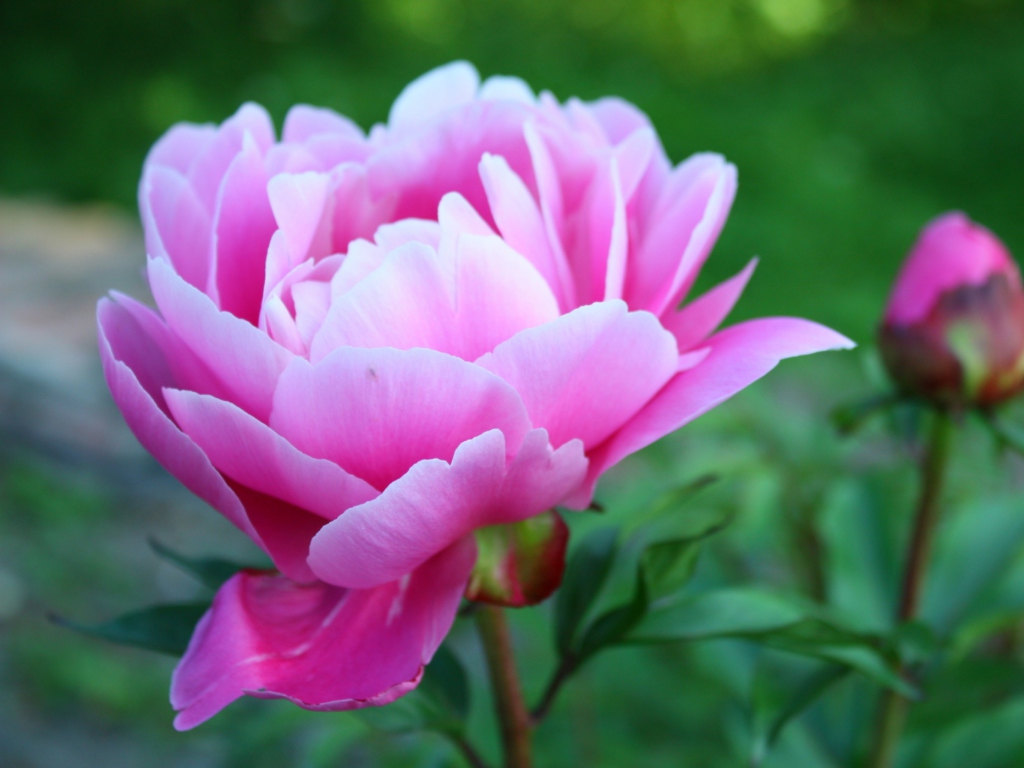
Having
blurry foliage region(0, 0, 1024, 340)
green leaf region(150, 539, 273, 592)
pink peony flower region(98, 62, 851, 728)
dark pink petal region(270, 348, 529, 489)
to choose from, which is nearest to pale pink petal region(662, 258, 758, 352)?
pink peony flower region(98, 62, 851, 728)

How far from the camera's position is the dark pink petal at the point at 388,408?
0.33 meters

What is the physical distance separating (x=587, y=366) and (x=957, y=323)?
321 mm

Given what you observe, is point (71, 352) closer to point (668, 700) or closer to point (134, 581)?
point (134, 581)

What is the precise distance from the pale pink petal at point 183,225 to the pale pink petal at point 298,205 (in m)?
0.04

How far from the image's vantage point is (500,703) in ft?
1.47

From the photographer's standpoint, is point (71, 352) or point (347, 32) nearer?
point (71, 352)

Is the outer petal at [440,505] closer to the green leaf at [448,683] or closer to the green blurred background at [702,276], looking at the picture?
the green leaf at [448,683]

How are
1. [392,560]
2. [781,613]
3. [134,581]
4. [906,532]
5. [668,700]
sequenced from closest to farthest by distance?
1. [392,560]
2. [781,613]
3. [906,532]
4. [668,700]
5. [134,581]

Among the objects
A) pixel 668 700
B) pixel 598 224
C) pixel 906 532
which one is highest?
pixel 598 224

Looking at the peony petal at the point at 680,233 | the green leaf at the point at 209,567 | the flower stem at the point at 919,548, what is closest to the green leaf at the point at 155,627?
the green leaf at the point at 209,567

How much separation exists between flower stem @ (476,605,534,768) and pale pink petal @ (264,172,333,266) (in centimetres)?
16

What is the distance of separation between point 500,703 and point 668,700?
574mm

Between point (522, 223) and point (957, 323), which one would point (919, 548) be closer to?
point (957, 323)

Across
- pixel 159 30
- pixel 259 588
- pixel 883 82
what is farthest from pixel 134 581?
pixel 883 82
